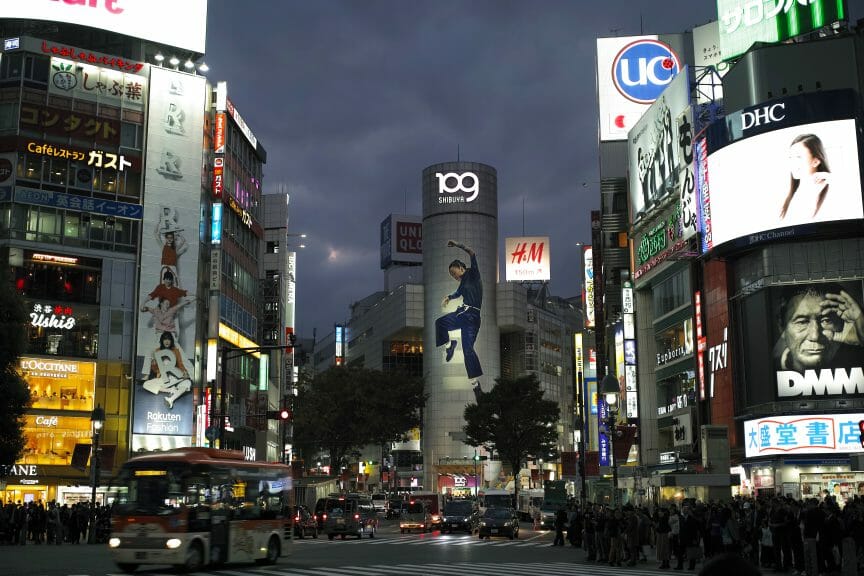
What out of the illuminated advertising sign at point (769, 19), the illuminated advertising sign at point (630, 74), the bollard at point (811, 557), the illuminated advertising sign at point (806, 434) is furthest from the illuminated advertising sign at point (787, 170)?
the illuminated advertising sign at point (630, 74)

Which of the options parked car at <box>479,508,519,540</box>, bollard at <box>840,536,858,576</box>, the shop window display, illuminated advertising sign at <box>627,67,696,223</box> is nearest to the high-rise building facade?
the shop window display

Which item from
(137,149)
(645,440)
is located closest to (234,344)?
(137,149)

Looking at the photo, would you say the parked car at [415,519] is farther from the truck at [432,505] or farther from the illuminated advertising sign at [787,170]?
the illuminated advertising sign at [787,170]

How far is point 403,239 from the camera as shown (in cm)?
16488

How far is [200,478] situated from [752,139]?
125 feet

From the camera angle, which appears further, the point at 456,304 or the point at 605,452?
the point at 456,304


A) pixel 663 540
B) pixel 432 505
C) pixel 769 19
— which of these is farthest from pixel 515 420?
pixel 663 540

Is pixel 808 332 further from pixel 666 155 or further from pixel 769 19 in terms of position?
pixel 769 19

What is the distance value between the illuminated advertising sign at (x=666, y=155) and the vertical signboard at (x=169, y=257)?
1261 inches

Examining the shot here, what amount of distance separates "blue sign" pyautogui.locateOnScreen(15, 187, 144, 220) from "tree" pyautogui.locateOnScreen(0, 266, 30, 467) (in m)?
25.2

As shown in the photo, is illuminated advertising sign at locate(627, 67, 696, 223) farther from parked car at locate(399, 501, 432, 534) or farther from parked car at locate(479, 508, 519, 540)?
parked car at locate(399, 501, 432, 534)

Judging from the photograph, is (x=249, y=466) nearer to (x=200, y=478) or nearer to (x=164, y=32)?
(x=200, y=478)

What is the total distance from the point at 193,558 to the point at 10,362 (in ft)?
62.1

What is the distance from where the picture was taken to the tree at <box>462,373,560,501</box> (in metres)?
88.4
